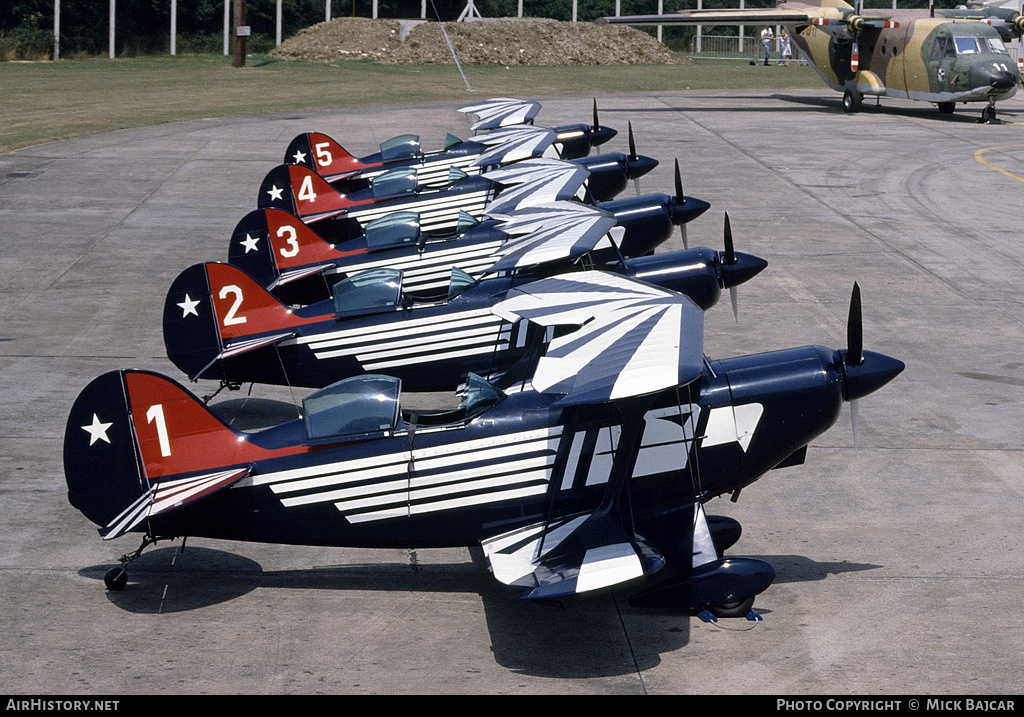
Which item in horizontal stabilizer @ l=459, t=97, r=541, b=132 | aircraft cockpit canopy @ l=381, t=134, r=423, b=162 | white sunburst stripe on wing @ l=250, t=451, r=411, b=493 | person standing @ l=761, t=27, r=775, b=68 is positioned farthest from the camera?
person standing @ l=761, t=27, r=775, b=68

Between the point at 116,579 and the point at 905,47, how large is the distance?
36.9 meters

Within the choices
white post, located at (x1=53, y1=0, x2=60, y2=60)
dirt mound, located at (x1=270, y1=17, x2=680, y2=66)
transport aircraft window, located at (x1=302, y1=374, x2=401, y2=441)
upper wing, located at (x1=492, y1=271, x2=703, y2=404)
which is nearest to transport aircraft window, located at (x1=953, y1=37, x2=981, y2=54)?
dirt mound, located at (x1=270, y1=17, x2=680, y2=66)

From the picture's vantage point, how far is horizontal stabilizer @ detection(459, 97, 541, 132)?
2438cm

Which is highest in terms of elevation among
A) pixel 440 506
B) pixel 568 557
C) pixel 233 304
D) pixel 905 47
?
pixel 905 47

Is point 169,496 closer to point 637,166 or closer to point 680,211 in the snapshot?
point 680,211

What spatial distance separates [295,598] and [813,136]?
1220 inches

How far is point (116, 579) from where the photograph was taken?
9156 millimetres

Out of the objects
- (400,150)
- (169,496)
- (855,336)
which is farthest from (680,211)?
(169,496)

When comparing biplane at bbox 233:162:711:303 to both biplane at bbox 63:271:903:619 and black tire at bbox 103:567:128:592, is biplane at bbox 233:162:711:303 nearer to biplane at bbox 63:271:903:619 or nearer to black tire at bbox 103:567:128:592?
biplane at bbox 63:271:903:619

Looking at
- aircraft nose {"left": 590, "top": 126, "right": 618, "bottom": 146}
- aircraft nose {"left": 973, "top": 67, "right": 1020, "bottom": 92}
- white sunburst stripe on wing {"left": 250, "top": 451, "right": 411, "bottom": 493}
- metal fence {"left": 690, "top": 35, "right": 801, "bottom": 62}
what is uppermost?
metal fence {"left": 690, "top": 35, "right": 801, "bottom": 62}

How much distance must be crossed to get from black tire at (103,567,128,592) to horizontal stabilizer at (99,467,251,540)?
1.67 feet

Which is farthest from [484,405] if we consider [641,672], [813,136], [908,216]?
[813,136]

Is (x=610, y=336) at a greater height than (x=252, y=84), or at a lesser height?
A: lesser

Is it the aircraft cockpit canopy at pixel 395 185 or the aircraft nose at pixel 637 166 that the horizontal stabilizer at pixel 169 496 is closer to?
the aircraft cockpit canopy at pixel 395 185
